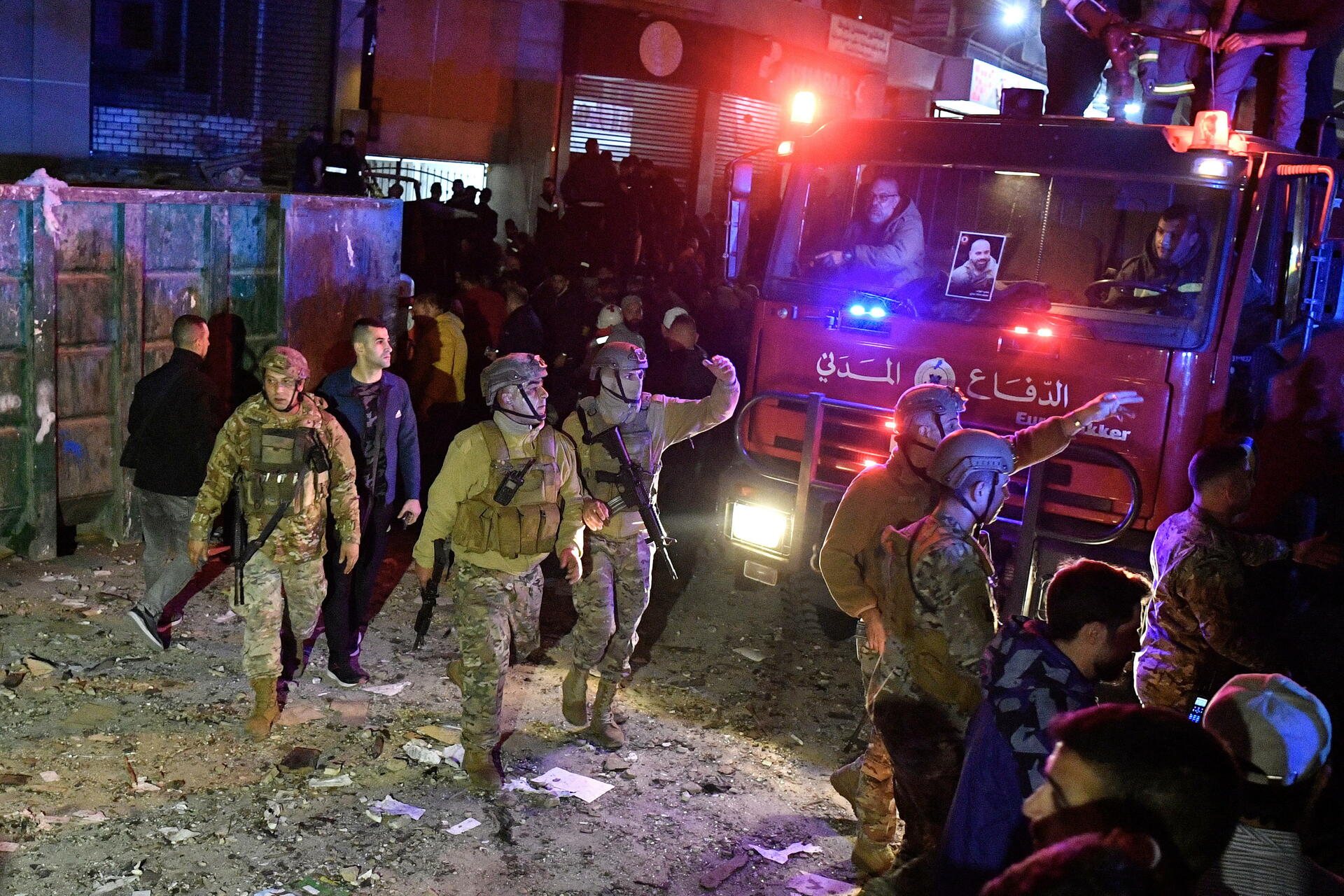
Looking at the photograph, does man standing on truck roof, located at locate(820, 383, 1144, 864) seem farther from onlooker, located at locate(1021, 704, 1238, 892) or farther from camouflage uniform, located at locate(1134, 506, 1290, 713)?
onlooker, located at locate(1021, 704, 1238, 892)

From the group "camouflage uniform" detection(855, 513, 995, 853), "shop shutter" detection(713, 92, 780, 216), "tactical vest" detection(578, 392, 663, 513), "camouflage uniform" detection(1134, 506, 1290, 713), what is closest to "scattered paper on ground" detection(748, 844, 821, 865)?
"camouflage uniform" detection(855, 513, 995, 853)

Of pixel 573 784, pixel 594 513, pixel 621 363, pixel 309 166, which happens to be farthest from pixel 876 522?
pixel 309 166

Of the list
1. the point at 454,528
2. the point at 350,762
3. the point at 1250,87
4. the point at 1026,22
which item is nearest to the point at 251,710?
the point at 350,762

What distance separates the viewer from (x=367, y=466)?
21.8ft

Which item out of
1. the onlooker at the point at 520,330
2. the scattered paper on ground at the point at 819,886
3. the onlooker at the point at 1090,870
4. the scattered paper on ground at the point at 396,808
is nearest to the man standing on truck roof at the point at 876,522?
the scattered paper on ground at the point at 819,886

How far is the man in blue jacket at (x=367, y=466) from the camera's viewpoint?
6.48 metres

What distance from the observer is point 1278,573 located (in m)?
6.39

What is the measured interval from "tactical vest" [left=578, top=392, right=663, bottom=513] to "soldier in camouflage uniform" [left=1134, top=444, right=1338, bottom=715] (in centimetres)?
237

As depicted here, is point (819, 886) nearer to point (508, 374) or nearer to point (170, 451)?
point (508, 374)

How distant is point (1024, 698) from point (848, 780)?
227cm

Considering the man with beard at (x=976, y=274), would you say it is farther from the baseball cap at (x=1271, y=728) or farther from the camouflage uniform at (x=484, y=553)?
the baseball cap at (x=1271, y=728)

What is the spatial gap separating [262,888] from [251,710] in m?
1.67

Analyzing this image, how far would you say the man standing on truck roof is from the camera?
4.68 meters

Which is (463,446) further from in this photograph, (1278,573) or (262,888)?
(1278,573)
